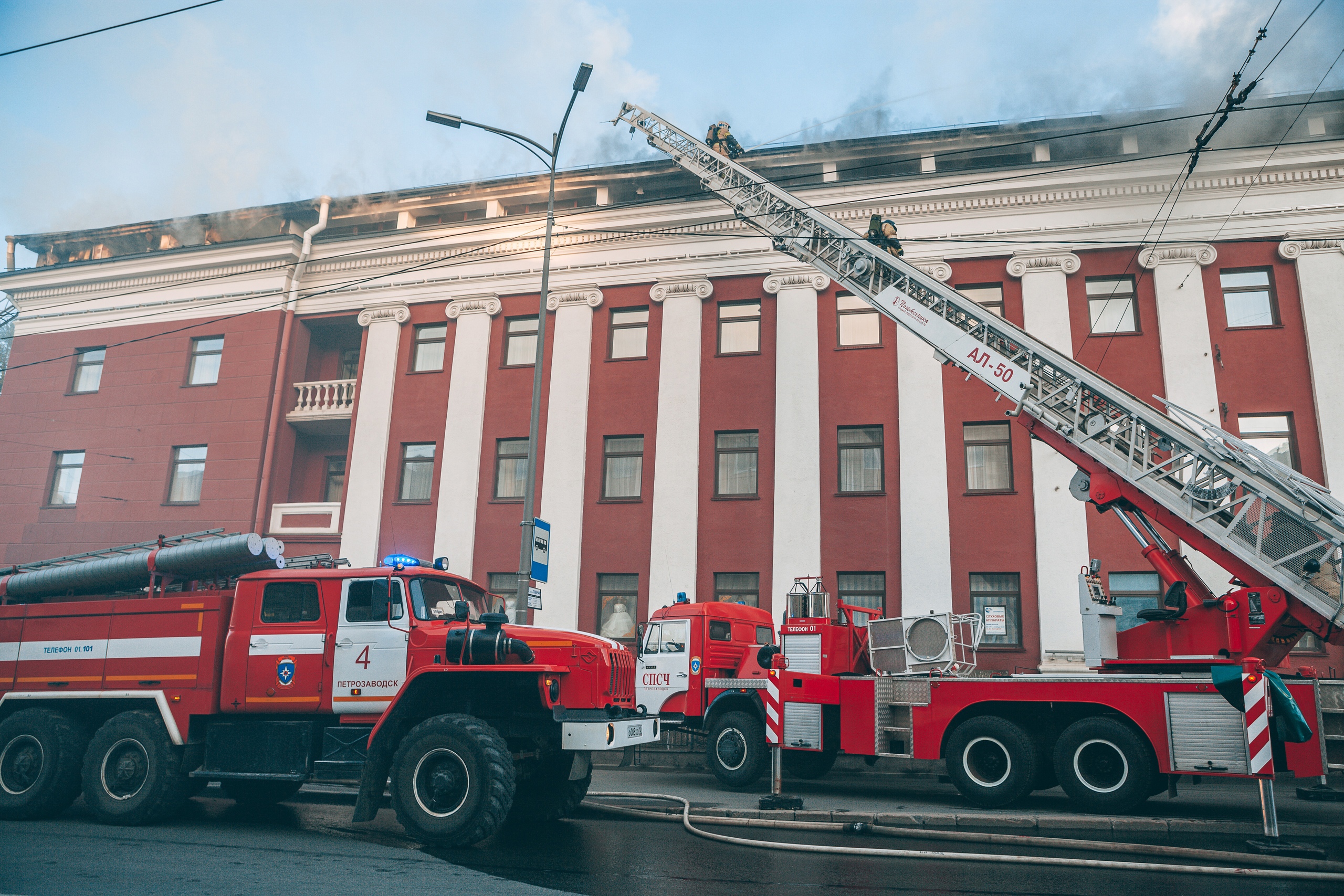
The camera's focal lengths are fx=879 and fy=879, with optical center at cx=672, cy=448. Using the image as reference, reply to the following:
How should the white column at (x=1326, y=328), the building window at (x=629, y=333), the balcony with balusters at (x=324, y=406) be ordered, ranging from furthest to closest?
the balcony with balusters at (x=324, y=406) → the building window at (x=629, y=333) → the white column at (x=1326, y=328)

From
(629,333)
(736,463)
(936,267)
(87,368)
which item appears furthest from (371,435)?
(936,267)

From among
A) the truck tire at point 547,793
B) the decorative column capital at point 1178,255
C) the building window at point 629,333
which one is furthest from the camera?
the building window at point 629,333

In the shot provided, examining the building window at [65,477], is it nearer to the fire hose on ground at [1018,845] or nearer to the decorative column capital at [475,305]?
the decorative column capital at [475,305]

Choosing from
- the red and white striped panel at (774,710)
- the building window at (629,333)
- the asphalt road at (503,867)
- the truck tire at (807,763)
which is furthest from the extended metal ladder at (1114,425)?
the building window at (629,333)

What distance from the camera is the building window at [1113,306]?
19344 mm

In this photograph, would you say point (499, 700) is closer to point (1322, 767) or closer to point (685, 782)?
point (685, 782)

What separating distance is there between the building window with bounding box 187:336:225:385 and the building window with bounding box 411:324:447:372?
5.83 m

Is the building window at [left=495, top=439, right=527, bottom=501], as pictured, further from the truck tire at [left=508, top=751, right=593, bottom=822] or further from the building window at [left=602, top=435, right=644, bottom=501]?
the truck tire at [left=508, top=751, right=593, bottom=822]

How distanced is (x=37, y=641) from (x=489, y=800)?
21.0 ft

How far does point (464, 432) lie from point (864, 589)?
10.7 meters

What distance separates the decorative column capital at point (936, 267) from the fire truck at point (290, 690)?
14041 mm

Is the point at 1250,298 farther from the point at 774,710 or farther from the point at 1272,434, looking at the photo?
the point at 774,710

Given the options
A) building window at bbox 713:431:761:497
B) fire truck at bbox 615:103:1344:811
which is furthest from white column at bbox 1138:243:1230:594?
building window at bbox 713:431:761:497

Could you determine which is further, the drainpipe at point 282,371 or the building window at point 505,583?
the drainpipe at point 282,371
